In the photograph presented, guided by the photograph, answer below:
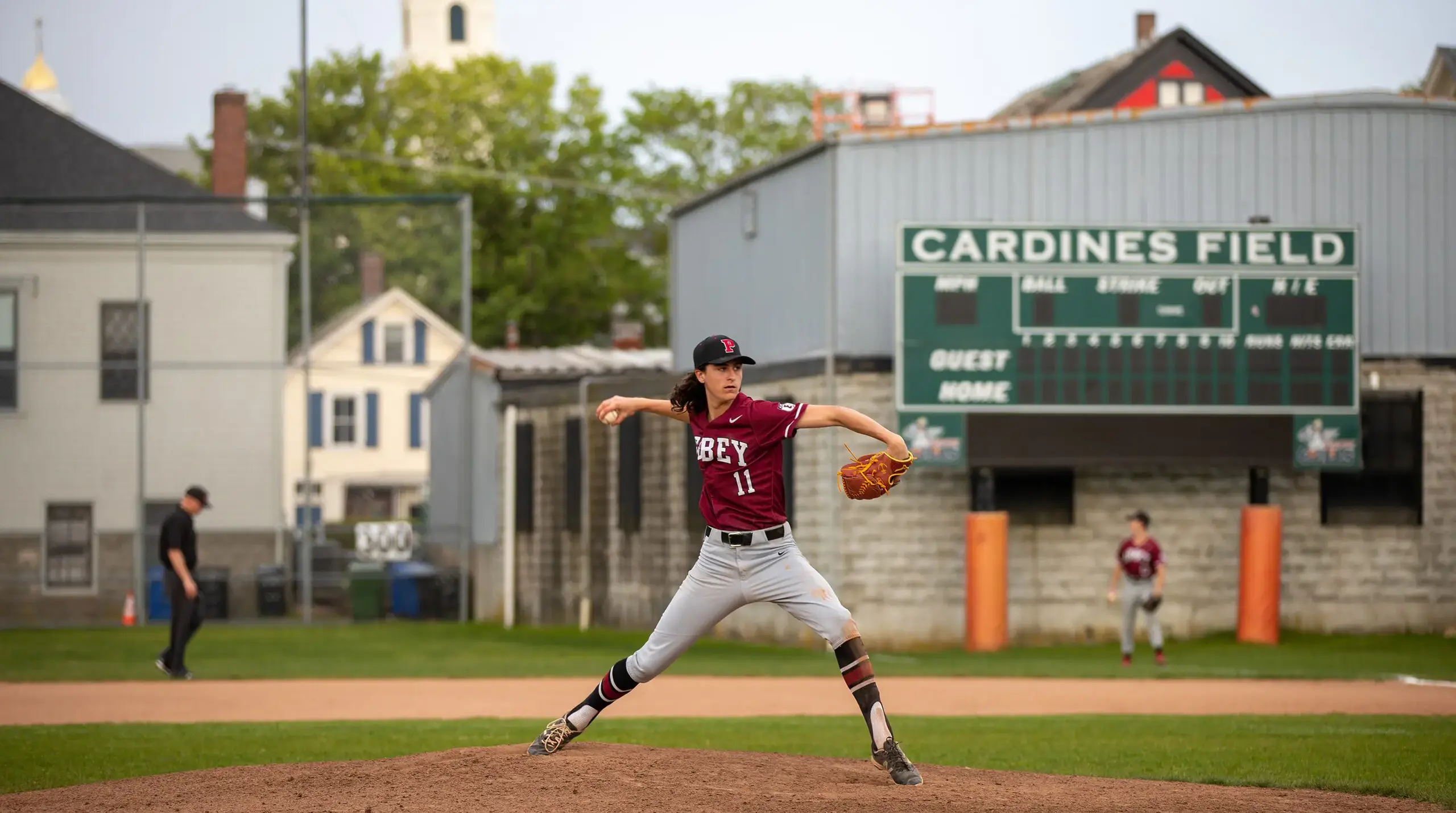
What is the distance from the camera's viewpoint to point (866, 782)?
8578 mm

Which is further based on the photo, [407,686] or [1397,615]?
[1397,615]

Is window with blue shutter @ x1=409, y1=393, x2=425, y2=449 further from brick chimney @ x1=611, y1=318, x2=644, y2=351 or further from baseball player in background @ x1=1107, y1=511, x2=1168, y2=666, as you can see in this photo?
baseball player in background @ x1=1107, y1=511, x2=1168, y2=666

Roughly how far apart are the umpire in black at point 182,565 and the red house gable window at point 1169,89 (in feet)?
91.4

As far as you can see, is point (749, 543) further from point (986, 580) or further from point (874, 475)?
point (986, 580)

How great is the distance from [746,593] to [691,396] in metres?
1.04

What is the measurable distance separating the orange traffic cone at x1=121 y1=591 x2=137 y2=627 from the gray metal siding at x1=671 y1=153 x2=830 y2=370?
1056cm

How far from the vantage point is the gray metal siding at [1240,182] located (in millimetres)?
23328

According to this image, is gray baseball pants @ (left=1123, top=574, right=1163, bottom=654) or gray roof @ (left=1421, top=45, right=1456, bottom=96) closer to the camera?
gray baseball pants @ (left=1123, top=574, right=1163, bottom=654)

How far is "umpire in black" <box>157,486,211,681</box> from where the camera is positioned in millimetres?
17812

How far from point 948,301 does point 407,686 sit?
26.0 feet

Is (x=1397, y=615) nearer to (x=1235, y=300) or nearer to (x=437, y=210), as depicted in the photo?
(x=1235, y=300)

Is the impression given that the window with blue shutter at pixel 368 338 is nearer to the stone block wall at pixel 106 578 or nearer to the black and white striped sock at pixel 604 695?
the stone block wall at pixel 106 578

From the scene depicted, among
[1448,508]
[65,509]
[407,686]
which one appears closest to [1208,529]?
[1448,508]

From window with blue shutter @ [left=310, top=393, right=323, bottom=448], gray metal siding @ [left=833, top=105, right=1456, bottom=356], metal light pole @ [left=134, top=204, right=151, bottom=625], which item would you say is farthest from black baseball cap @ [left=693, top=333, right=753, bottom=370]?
metal light pole @ [left=134, top=204, right=151, bottom=625]
